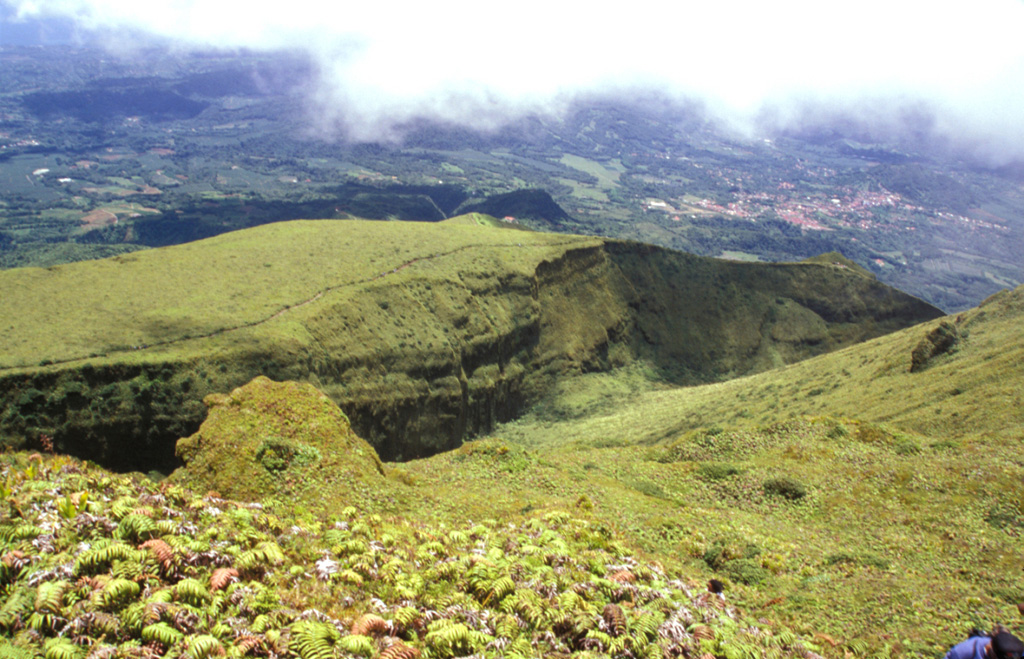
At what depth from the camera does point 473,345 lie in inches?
2436

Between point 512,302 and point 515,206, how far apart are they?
433ft

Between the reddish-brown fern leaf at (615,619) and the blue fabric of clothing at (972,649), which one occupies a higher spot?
the blue fabric of clothing at (972,649)

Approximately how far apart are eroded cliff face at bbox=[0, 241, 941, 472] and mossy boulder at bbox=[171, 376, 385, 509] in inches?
542

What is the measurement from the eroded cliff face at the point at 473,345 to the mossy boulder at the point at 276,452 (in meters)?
13.8

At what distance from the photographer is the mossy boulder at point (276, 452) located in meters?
20.1

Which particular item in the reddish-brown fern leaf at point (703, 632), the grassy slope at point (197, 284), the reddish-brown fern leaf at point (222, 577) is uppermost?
the reddish-brown fern leaf at point (222, 577)

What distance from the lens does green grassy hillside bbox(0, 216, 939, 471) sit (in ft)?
118

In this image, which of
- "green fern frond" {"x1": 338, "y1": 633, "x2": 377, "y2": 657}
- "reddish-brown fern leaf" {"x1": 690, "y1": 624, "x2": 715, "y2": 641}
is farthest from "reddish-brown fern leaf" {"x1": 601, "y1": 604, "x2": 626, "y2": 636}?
"green fern frond" {"x1": 338, "y1": 633, "x2": 377, "y2": 657}

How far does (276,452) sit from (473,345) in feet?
134

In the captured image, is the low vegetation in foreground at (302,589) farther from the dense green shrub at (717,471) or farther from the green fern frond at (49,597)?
the dense green shrub at (717,471)

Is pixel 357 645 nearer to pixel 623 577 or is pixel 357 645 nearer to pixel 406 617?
pixel 406 617

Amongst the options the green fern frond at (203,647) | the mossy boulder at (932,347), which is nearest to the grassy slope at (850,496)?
the mossy boulder at (932,347)

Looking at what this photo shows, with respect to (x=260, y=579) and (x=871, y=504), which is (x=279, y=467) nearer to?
(x=260, y=579)

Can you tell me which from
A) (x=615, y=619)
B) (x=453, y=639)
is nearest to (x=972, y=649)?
(x=615, y=619)
